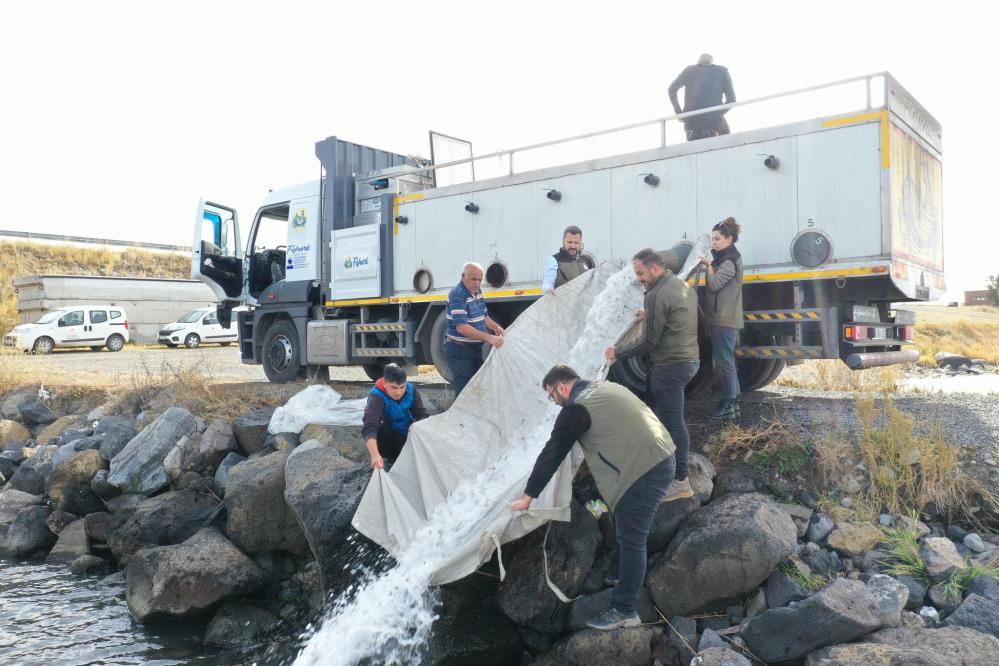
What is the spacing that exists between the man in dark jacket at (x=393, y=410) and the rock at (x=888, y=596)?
137 inches

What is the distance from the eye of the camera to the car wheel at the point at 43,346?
23.3m

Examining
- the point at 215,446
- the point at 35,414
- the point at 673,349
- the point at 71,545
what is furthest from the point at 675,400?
the point at 35,414

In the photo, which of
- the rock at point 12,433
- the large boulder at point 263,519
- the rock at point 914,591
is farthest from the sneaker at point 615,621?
the rock at point 12,433

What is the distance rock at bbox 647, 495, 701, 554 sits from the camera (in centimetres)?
533

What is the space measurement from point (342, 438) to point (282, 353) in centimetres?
479

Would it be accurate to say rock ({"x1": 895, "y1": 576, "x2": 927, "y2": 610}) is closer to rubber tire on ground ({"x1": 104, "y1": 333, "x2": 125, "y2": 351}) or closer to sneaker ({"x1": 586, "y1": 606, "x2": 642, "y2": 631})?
sneaker ({"x1": 586, "y1": 606, "x2": 642, "y2": 631})

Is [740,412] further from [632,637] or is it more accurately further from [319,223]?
[319,223]

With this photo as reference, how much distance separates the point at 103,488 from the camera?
9000mm

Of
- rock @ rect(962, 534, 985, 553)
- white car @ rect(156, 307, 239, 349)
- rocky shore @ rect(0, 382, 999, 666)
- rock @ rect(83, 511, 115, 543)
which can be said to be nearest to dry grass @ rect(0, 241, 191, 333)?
white car @ rect(156, 307, 239, 349)

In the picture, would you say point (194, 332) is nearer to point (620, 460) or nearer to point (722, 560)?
point (620, 460)

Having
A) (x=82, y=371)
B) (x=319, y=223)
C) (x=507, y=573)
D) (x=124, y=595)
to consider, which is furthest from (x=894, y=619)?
(x=82, y=371)

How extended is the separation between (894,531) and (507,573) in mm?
2667

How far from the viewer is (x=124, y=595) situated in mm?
7016

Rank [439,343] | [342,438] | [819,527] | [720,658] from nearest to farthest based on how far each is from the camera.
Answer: [720,658], [819,527], [342,438], [439,343]
